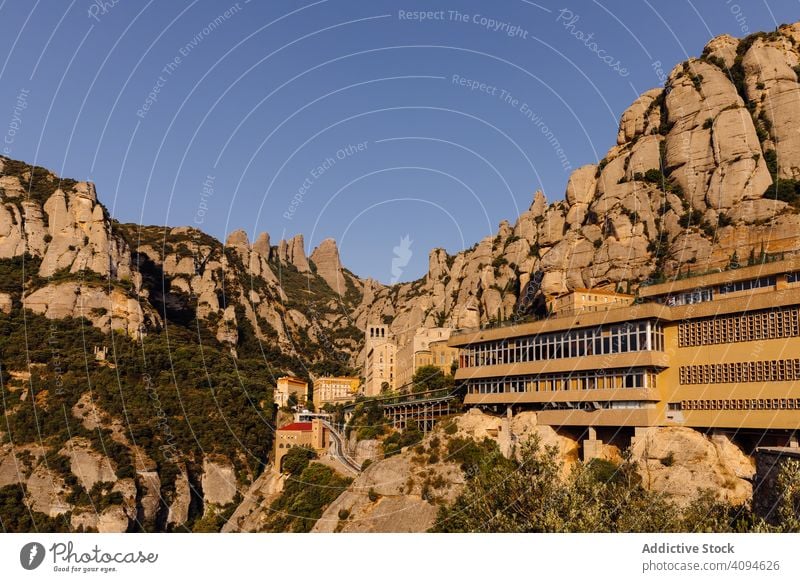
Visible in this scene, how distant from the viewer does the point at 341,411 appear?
304ft

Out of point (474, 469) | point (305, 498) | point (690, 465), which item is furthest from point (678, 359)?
point (305, 498)

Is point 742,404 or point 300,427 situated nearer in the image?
point 742,404

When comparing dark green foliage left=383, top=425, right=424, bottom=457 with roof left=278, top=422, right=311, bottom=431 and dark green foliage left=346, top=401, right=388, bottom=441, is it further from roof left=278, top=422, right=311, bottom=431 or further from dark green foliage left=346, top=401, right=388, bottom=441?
roof left=278, top=422, right=311, bottom=431

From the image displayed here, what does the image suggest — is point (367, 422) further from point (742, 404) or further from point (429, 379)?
point (742, 404)

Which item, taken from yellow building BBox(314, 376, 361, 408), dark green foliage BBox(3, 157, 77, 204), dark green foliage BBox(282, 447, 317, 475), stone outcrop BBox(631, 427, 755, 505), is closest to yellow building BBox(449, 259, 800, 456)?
stone outcrop BBox(631, 427, 755, 505)

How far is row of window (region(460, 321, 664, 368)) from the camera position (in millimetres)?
41094

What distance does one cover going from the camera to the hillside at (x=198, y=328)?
70812 mm

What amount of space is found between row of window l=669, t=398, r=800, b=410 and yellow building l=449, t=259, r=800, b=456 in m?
0.05

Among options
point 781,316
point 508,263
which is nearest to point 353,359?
point 508,263

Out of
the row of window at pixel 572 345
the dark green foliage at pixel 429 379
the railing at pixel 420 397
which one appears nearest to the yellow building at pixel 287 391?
the railing at pixel 420 397

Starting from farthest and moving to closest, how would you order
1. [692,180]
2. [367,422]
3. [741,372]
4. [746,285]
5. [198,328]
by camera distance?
[198,328], [692,180], [367,422], [746,285], [741,372]

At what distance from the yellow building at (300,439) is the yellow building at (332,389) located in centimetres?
2683

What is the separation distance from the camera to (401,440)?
5988 centimetres

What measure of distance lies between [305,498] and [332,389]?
5611cm
